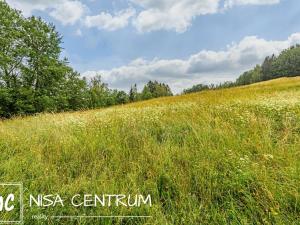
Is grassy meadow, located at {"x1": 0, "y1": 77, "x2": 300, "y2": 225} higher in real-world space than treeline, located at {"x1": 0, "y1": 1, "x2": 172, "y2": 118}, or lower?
lower

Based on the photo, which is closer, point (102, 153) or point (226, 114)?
point (102, 153)

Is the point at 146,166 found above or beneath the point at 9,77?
beneath

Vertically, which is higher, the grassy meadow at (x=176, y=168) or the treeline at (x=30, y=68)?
the treeline at (x=30, y=68)

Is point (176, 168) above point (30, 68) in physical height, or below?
below

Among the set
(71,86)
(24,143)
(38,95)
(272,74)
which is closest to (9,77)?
(38,95)

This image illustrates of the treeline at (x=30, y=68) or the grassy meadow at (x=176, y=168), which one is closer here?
the grassy meadow at (x=176, y=168)

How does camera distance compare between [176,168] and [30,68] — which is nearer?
[176,168]

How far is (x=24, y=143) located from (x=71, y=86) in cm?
2550

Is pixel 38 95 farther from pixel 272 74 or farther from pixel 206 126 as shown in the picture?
pixel 272 74

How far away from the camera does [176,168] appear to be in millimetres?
3016

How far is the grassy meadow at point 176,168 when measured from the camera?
2316 mm

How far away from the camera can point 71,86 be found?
2830 cm

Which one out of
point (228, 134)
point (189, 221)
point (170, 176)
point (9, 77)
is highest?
point (9, 77)

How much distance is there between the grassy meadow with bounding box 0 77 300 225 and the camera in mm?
2316
